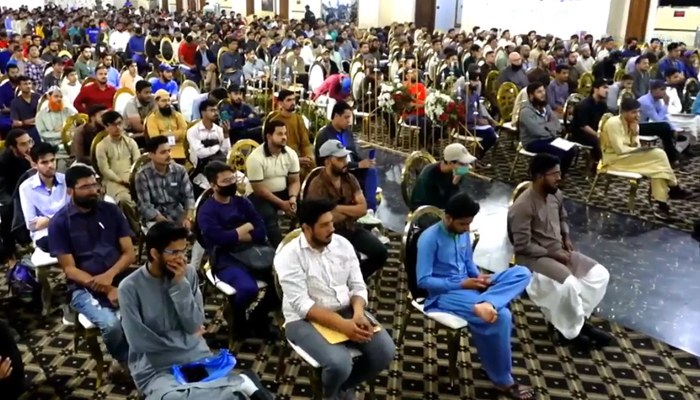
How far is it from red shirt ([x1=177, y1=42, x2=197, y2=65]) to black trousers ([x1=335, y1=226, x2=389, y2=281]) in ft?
26.1

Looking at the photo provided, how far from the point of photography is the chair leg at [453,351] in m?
3.20

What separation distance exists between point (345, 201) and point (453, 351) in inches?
48.0

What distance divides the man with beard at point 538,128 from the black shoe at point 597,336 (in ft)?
9.33

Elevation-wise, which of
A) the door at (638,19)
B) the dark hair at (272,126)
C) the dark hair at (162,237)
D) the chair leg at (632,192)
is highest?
the door at (638,19)

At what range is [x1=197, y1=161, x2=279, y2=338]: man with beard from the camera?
11.4ft

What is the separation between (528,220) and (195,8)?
87.0 feet

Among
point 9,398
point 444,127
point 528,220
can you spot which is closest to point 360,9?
point 444,127

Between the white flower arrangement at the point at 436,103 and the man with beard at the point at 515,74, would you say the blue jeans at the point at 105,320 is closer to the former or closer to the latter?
the white flower arrangement at the point at 436,103

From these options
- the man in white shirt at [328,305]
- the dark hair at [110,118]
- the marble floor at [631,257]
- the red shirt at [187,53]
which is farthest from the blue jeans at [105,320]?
the red shirt at [187,53]

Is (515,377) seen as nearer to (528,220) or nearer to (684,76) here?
(528,220)

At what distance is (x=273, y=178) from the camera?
14.6ft

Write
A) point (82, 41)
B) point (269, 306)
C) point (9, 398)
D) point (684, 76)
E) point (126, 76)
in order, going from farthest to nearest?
point (82, 41)
point (684, 76)
point (126, 76)
point (269, 306)
point (9, 398)

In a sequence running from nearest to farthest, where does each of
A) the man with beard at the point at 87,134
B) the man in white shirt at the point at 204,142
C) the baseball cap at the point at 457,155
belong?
1. the baseball cap at the point at 457,155
2. the man with beard at the point at 87,134
3. the man in white shirt at the point at 204,142

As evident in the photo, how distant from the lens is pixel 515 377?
3420 millimetres
